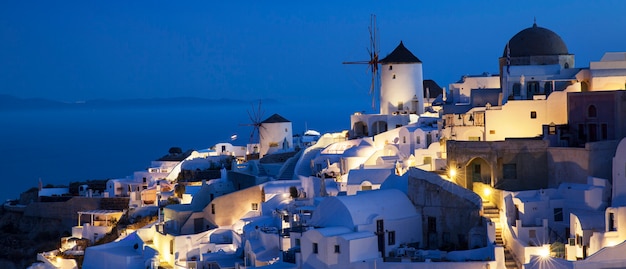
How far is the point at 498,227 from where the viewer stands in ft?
82.1

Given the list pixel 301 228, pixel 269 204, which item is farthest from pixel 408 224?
pixel 269 204

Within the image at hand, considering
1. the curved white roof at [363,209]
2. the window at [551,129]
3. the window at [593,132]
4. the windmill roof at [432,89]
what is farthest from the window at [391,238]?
the windmill roof at [432,89]

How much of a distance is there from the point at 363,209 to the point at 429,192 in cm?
183

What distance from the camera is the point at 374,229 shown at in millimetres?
25016

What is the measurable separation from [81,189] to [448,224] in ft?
90.1

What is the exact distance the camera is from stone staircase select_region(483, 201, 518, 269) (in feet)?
76.9

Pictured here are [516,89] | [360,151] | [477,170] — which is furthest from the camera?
[360,151]

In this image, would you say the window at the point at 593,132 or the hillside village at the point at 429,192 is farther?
the window at the point at 593,132

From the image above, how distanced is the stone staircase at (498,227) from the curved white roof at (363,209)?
176 cm

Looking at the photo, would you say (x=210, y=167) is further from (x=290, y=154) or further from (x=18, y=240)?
(x=18, y=240)

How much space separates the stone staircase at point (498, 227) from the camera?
23.5m

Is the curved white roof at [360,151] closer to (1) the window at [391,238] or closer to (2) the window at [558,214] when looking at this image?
(1) the window at [391,238]

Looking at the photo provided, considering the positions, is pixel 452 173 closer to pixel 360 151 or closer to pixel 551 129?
pixel 551 129

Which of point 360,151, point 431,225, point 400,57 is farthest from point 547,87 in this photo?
point 400,57
